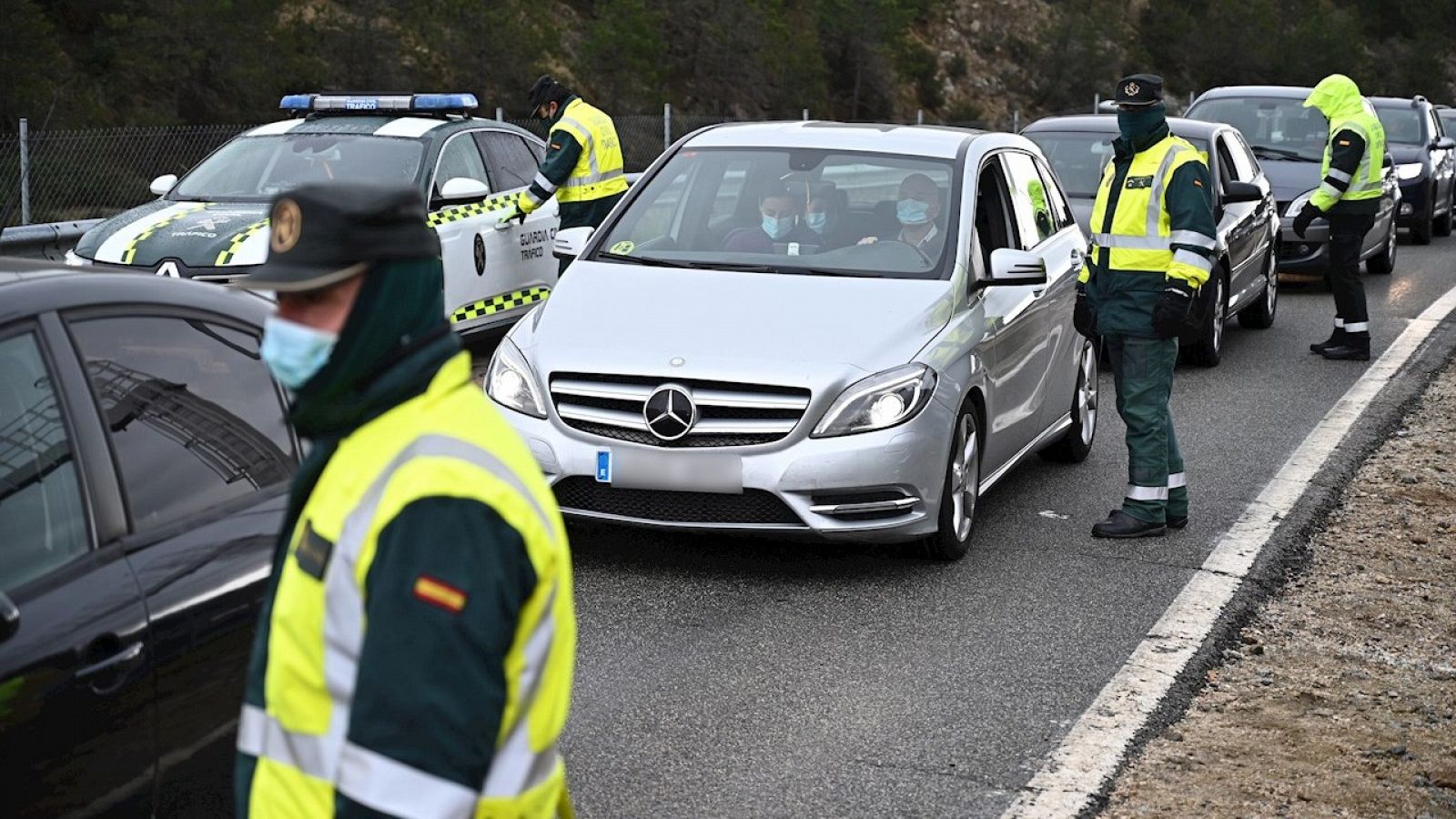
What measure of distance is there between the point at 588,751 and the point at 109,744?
208 centimetres

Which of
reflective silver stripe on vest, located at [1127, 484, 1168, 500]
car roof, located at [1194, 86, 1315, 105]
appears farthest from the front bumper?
car roof, located at [1194, 86, 1315, 105]

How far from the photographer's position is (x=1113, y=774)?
5051 mm

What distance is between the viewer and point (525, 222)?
39.6 ft

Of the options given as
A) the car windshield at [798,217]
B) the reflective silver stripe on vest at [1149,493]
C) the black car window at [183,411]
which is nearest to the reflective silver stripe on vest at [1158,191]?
the car windshield at [798,217]

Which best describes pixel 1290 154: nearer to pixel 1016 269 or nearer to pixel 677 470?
pixel 1016 269

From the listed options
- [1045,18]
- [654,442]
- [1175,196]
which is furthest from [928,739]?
[1045,18]

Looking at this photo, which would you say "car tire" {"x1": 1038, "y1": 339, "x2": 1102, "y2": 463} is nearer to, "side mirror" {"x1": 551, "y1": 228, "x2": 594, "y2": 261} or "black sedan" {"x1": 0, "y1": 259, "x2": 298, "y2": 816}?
"side mirror" {"x1": 551, "y1": 228, "x2": 594, "y2": 261}

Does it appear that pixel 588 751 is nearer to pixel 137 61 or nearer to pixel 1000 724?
pixel 1000 724

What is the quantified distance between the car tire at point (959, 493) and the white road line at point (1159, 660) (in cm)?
88

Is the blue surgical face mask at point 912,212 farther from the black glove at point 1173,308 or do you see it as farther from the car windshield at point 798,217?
the black glove at point 1173,308

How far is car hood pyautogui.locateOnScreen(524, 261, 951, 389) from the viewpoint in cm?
679

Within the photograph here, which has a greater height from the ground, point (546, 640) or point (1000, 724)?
point (546, 640)

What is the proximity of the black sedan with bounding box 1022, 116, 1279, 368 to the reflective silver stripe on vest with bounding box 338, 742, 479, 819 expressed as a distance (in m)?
10.4

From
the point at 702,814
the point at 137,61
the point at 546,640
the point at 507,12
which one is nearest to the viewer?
the point at 546,640
